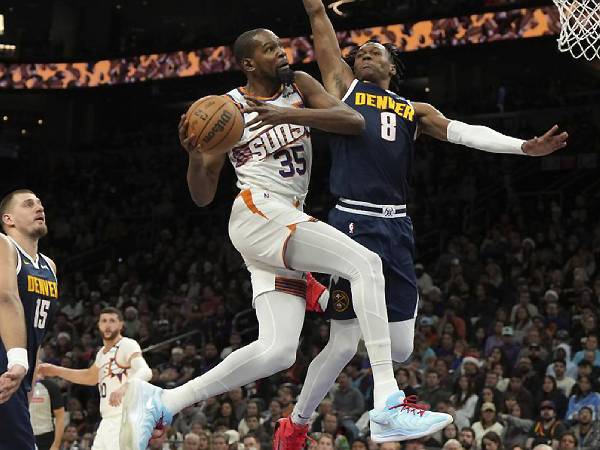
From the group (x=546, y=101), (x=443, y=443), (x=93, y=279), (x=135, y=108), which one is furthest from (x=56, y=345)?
(x=135, y=108)

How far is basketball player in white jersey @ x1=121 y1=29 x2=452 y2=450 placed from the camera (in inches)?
211

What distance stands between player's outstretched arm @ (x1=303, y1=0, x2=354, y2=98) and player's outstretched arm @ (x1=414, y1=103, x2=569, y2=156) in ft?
1.59

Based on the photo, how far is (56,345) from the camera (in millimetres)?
16094

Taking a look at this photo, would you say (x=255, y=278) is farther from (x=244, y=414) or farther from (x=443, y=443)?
(x=244, y=414)

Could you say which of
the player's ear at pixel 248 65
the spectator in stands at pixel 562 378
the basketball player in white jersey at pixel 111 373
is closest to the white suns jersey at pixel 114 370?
the basketball player in white jersey at pixel 111 373

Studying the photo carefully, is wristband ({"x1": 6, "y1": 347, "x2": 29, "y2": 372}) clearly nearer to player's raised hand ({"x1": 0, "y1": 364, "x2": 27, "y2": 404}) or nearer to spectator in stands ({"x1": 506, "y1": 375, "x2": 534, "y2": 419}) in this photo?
player's raised hand ({"x1": 0, "y1": 364, "x2": 27, "y2": 404})

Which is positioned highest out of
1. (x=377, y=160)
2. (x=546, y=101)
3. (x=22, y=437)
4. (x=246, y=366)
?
(x=546, y=101)

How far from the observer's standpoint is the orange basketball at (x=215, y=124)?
17.0ft

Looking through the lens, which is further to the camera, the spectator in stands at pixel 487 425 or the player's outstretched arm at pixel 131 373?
the spectator in stands at pixel 487 425

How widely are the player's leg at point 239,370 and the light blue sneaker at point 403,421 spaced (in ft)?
1.96

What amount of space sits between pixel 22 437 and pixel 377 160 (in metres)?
2.43

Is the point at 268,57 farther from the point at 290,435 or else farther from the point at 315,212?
the point at 315,212

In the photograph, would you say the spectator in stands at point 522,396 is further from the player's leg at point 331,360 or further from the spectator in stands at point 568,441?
the player's leg at point 331,360

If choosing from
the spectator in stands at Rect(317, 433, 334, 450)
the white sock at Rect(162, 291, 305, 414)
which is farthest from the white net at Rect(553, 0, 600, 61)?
the spectator in stands at Rect(317, 433, 334, 450)
